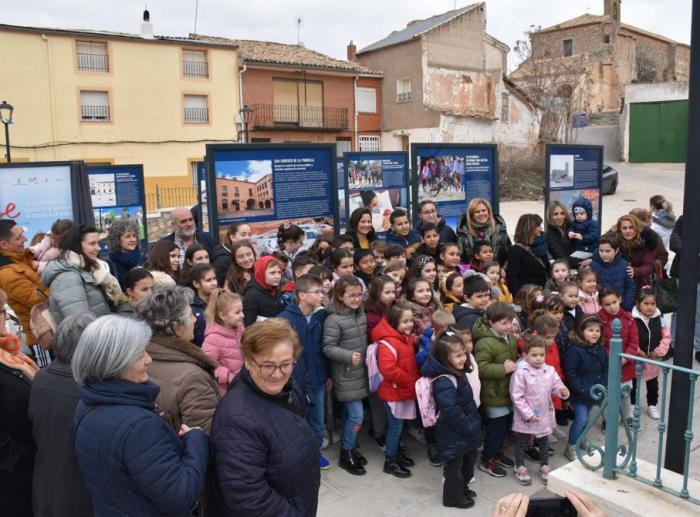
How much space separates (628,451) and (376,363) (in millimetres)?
1825

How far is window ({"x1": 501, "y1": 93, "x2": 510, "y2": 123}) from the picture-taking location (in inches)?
1324

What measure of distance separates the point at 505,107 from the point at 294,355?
1333 inches

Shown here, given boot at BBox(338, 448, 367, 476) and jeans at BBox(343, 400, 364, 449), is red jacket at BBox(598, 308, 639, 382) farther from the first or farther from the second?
boot at BBox(338, 448, 367, 476)

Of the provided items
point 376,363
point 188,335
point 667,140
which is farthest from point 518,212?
point 188,335

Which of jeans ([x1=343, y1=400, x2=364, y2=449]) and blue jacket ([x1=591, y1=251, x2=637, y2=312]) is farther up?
blue jacket ([x1=591, y1=251, x2=637, y2=312])

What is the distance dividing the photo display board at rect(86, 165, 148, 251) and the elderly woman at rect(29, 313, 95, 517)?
6.32 m

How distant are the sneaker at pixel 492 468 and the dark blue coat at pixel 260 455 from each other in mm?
2564

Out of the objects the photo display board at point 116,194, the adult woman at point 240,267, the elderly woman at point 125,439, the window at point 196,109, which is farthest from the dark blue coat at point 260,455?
the window at point 196,109

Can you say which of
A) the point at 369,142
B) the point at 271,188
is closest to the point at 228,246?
the point at 271,188

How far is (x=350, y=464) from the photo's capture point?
462 cm

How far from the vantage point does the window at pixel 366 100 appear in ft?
113

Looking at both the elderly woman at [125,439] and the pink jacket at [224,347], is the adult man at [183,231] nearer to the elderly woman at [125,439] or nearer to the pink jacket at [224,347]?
the pink jacket at [224,347]

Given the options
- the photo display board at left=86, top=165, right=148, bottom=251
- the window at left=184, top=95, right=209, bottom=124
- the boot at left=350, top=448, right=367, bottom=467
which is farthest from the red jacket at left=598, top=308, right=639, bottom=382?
the window at left=184, top=95, right=209, bottom=124

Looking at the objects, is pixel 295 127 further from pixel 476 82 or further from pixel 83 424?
pixel 83 424
